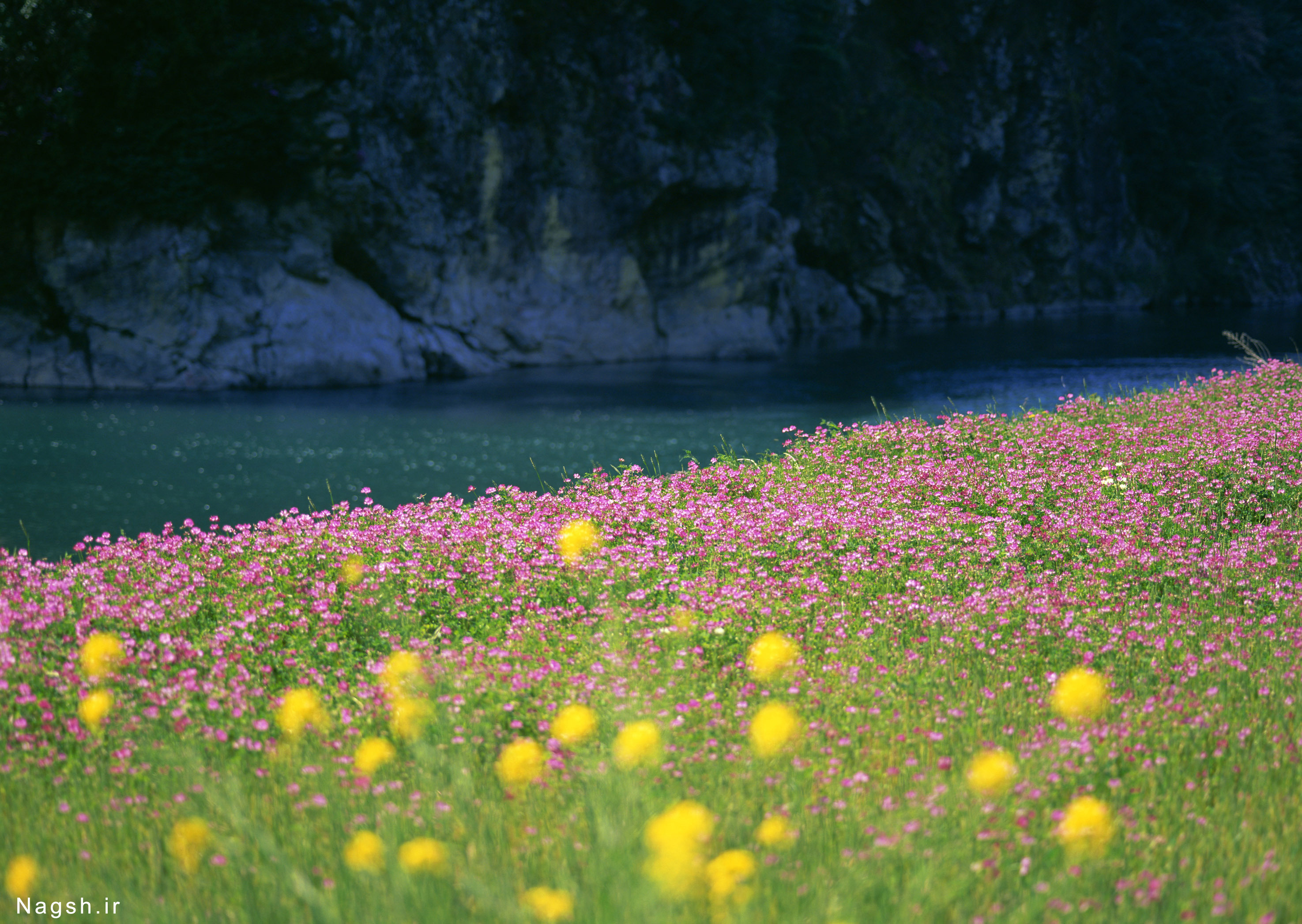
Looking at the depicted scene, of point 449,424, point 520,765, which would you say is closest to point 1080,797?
point 520,765

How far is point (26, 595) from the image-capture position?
521 cm

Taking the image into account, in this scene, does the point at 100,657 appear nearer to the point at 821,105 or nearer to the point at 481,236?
the point at 481,236

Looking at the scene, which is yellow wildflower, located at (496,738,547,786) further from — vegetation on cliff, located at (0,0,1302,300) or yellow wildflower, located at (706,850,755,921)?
vegetation on cliff, located at (0,0,1302,300)

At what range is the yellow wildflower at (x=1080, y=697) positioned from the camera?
4.09 metres

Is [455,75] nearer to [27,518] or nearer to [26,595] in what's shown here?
[27,518]

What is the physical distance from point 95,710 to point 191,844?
1.01m

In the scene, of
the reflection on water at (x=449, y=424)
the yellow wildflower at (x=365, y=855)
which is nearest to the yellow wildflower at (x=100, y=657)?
the yellow wildflower at (x=365, y=855)

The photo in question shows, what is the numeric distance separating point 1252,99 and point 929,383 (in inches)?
1473

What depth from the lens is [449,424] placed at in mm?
17469

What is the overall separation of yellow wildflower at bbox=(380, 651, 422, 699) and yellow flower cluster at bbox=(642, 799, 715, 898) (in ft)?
5.09

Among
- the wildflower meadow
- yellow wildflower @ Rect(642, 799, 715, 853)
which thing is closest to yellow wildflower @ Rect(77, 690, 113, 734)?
the wildflower meadow

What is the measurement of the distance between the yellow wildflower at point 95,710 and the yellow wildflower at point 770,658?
2.27 meters

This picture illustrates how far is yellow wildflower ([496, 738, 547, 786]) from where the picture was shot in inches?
141

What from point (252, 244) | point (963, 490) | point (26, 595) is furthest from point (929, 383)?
point (26, 595)
